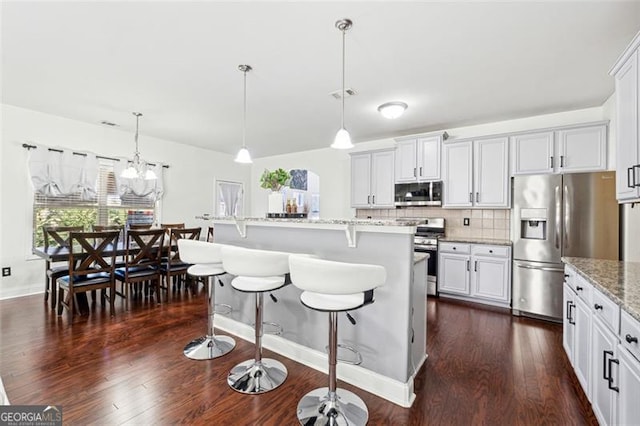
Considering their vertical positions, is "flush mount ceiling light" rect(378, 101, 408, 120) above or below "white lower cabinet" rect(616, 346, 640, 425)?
above

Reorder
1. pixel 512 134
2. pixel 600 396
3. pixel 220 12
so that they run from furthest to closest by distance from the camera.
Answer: pixel 512 134 < pixel 220 12 < pixel 600 396

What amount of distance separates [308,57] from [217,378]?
9.09 ft

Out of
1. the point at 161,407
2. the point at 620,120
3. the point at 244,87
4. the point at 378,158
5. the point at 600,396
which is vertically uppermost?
the point at 244,87

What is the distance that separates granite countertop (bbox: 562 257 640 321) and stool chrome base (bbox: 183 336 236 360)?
105 inches

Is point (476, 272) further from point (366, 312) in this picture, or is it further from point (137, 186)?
point (137, 186)

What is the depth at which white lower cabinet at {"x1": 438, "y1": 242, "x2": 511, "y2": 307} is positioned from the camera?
386 centimetres

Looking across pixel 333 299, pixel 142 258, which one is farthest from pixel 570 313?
pixel 142 258

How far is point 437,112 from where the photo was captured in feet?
13.0

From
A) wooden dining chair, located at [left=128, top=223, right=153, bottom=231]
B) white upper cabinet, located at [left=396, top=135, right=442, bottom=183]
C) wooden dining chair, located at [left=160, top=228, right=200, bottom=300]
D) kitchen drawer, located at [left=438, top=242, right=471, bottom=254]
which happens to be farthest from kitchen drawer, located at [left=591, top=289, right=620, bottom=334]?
wooden dining chair, located at [left=128, top=223, right=153, bottom=231]

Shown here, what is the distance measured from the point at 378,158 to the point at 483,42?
9.20 ft

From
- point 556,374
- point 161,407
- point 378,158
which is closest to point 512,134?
point 378,158

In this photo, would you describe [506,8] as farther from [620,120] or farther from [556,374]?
[556,374]

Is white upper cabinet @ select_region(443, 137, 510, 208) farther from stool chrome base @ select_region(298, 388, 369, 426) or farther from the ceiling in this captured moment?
stool chrome base @ select_region(298, 388, 369, 426)

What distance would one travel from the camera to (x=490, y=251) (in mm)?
3955
